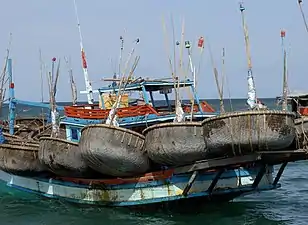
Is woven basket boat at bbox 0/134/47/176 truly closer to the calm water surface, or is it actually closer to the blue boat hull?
the blue boat hull

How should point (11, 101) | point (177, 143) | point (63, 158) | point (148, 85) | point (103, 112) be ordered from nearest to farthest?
point (177, 143) → point (63, 158) → point (103, 112) → point (148, 85) → point (11, 101)

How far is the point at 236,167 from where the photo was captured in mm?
12578

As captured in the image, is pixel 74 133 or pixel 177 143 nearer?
pixel 177 143

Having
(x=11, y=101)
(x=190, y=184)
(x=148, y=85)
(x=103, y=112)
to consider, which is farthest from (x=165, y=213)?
(x=11, y=101)

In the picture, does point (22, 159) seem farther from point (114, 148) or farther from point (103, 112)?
point (114, 148)

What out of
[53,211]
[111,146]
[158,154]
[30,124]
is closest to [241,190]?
[158,154]

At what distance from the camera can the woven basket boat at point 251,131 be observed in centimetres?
1040

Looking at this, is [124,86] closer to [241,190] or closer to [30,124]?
[241,190]

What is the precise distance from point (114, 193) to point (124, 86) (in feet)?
8.62

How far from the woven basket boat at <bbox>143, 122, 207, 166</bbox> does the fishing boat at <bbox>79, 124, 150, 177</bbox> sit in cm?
34

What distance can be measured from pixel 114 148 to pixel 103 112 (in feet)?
6.82

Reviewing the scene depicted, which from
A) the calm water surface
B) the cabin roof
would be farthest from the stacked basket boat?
the cabin roof

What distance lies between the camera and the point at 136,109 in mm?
13242

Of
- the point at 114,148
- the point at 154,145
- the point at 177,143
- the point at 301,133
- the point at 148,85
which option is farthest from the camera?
the point at 148,85
